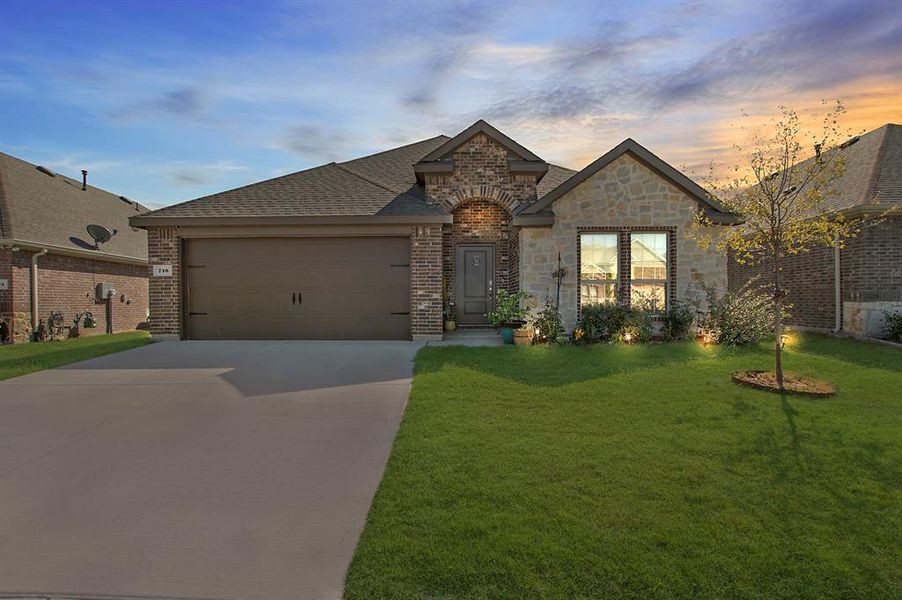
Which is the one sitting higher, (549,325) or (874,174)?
(874,174)

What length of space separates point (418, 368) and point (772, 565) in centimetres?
585

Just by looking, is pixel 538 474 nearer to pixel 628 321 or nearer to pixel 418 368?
pixel 418 368

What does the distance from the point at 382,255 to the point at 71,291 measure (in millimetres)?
11464

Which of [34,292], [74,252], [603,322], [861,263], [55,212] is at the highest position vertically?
[55,212]

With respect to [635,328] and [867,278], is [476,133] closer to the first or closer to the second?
[635,328]

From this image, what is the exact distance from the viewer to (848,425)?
540 cm

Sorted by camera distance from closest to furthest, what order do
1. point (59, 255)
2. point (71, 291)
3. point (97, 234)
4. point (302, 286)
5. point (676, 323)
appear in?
point (676, 323), point (302, 286), point (59, 255), point (71, 291), point (97, 234)

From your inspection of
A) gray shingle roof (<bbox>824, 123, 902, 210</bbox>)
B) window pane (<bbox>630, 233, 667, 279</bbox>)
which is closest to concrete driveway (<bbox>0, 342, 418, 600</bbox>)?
window pane (<bbox>630, 233, 667, 279</bbox>)

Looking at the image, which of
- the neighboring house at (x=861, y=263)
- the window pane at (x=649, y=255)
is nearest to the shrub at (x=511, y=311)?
the window pane at (x=649, y=255)

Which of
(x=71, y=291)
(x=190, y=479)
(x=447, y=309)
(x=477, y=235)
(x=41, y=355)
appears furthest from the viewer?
(x=71, y=291)

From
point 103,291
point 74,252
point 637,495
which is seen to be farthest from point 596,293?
point 103,291

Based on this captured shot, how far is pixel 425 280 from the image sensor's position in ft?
37.7

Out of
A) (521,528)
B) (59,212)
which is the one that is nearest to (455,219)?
(521,528)

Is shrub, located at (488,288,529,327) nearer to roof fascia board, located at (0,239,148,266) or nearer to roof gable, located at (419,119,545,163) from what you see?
roof gable, located at (419,119,545,163)
